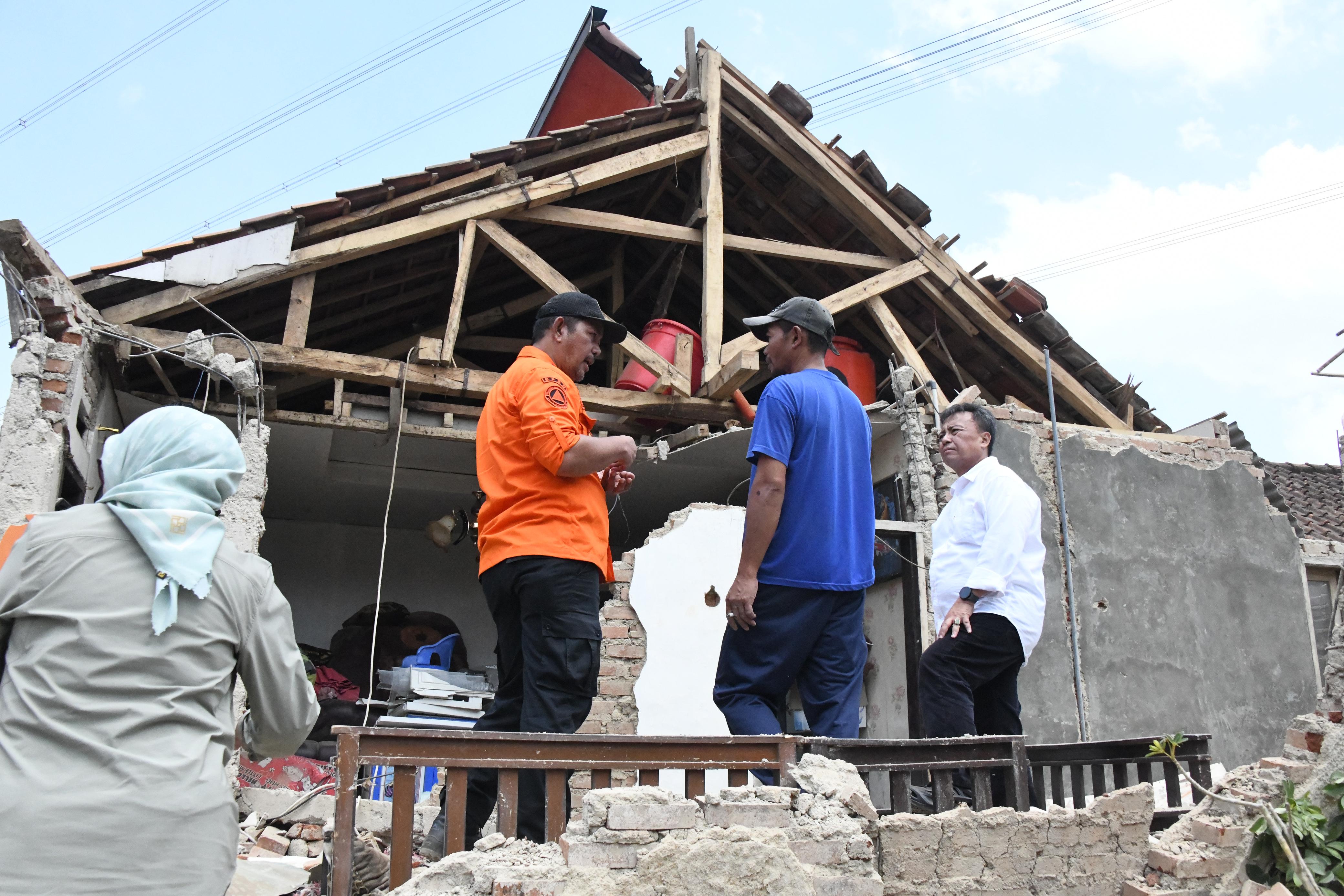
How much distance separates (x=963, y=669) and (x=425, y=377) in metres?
3.92

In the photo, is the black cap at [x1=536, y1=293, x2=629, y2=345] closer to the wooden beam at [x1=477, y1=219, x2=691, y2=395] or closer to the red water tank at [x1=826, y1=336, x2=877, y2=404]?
the wooden beam at [x1=477, y1=219, x2=691, y2=395]

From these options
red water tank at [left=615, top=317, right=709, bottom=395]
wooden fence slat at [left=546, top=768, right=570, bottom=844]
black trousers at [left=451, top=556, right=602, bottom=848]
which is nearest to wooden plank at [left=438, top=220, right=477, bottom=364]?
red water tank at [left=615, top=317, right=709, bottom=395]

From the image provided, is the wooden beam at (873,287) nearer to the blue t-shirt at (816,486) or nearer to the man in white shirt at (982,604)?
the man in white shirt at (982,604)

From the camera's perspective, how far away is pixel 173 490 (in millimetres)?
2078

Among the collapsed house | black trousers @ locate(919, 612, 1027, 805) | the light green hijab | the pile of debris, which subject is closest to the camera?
the light green hijab

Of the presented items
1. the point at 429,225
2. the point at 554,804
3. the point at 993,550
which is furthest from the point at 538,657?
the point at 429,225

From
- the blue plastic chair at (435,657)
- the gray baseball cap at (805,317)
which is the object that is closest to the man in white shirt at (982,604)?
the gray baseball cap at (805,317)

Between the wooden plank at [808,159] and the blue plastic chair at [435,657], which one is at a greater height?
the wooden plank at [808,159]

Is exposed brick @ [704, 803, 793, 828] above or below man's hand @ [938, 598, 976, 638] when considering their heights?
below

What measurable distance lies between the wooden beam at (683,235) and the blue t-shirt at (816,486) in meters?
3.80

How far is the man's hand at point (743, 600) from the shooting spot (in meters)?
3.23

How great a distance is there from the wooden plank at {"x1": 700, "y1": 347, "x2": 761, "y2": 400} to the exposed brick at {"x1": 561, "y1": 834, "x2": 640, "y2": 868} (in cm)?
414

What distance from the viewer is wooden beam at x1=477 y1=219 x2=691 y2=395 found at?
6.50 m

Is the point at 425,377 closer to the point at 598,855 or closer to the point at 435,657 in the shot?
the point at 435,657
